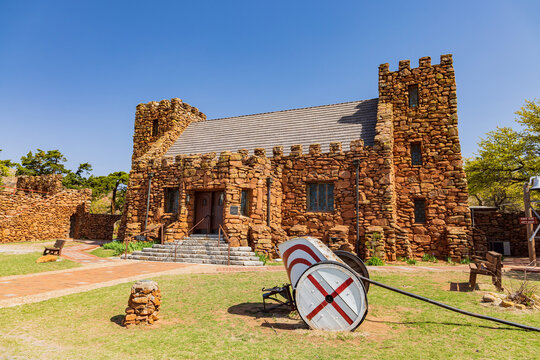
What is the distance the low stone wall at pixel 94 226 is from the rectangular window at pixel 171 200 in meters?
13.2

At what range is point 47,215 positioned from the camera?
23047mm

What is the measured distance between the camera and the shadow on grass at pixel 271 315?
16.7 feet

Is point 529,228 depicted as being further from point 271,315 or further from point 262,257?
point 271,315

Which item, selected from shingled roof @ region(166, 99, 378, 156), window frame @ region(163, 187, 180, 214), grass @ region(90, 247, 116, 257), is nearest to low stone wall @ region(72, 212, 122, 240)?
shingled roof @ region(166, 99, 378, 156)

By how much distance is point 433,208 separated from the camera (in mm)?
15148

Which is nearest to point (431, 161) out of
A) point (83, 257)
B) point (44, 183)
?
point (83, 257)

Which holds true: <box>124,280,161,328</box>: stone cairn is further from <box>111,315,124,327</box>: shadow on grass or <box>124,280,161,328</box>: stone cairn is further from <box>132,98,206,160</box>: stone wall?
<box>132,98,206,160</box>: stone wall

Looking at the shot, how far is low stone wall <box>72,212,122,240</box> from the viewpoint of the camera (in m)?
26.2

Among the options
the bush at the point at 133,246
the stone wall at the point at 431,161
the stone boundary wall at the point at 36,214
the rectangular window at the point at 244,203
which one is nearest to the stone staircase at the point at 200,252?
the bush at the point at 133,246

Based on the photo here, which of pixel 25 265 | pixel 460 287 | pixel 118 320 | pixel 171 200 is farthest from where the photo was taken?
pixel 171 200

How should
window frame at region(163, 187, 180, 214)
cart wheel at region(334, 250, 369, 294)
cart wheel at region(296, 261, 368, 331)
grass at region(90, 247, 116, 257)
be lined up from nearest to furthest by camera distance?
cart wheel at region(296, 261, 368, 331)
cart wheel at region(334, 250, 369, 294)
grass at region(90, 247, 116, 257)
window frame at region(163, 187, 180, 214)

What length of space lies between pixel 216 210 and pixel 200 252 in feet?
9.26

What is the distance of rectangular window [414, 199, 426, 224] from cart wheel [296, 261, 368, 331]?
1246 centimetres

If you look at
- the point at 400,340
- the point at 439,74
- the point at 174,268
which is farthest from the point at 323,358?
the point at 439,74
